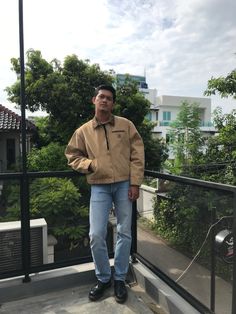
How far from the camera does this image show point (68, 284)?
2.64 meters

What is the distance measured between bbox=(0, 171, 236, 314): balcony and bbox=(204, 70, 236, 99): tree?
3.80m

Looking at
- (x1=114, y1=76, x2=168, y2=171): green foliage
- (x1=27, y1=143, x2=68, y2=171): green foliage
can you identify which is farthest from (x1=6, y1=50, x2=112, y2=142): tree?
(x1=27, y1=143, x2=68, y2=171): green foliage

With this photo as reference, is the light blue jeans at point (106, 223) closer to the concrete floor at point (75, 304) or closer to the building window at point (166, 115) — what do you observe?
the concrete floor at point (75, 304)

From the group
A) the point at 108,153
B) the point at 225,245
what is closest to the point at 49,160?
the point at 108,153

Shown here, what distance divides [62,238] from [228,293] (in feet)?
4.78

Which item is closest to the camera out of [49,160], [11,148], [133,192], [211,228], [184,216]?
[211,228]

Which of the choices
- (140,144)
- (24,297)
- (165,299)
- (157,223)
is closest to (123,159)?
(140,144)

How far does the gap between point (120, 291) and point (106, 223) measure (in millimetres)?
520

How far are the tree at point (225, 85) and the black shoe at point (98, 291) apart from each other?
4502 mm

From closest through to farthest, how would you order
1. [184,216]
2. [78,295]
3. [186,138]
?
[184,216] → [78,295] → [186,138]

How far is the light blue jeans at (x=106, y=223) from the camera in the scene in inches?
94.4

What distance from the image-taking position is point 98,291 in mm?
2455

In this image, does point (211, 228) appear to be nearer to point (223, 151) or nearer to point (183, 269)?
point (183, 269)

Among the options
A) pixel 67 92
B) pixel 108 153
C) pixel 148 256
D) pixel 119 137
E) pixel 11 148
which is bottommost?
pixel 148 256
